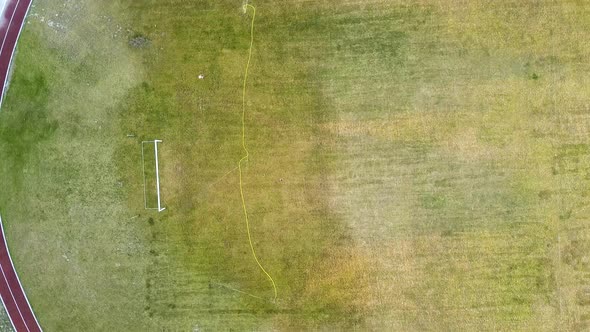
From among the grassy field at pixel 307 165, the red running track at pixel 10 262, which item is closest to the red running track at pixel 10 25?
the red running track at pixel 10 262

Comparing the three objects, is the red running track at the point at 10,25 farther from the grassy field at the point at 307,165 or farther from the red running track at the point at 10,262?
the grassy field at the point at 307,165

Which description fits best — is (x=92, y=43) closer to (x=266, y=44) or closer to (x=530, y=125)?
(x=266, y=44)

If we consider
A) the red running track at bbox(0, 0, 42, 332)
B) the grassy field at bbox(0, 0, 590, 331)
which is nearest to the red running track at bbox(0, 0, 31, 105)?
the red running track at bbox(0, 0, 42, 332)

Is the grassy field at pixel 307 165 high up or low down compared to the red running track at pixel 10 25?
down

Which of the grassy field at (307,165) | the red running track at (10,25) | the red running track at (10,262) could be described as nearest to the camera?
the grassy field at (307,165)

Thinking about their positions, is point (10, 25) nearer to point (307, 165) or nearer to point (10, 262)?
point (10, 262)

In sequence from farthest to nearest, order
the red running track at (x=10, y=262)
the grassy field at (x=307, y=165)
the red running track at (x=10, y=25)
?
the red running track at (x=10, y=25) < the red running track at (x=10, y=262) < the grassy field at (x=307, y=165)
